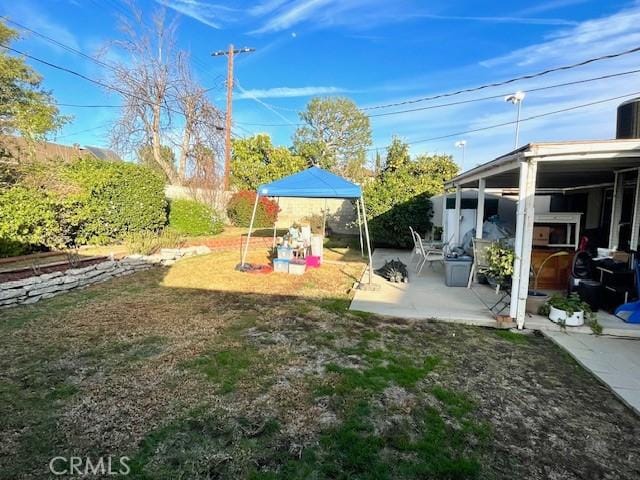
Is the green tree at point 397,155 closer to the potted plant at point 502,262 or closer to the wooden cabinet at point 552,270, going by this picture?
the wooden cabinet at point 552,270

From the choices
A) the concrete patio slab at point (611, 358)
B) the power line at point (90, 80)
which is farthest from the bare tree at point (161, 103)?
the concrete patio slab at point (611, 358)

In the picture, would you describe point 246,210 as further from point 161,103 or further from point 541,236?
point 541,236

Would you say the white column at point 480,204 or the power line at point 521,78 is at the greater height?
the power line at point 521,78

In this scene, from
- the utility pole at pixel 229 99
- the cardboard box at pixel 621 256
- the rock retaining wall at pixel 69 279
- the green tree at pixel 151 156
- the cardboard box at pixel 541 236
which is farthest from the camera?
the green tree at pixel 151 156

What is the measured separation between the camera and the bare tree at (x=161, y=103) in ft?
44.5

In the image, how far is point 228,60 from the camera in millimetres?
14047

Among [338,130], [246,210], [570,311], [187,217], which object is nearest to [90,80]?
[187,217]

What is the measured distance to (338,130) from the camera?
26.5 m

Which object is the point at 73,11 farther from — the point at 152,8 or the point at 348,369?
the point at 348,369

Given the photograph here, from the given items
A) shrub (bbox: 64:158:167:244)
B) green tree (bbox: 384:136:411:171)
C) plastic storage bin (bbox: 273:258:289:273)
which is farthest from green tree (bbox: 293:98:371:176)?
plastic storage bin (bbox: 273:258:289:273)

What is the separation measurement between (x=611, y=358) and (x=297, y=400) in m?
3.21

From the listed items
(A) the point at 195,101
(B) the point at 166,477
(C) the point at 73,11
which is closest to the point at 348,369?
(B) the point at 166,477

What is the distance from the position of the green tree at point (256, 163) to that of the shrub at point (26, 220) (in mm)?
12344

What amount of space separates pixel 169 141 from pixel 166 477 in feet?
51.9
